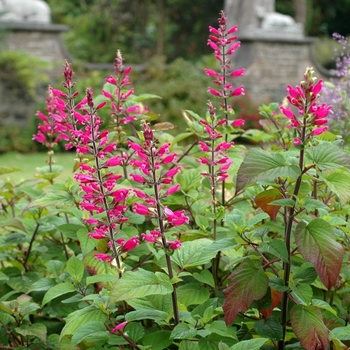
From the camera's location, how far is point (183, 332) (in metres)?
→ 1.72

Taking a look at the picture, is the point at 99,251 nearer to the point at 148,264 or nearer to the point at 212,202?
the point at 148,264

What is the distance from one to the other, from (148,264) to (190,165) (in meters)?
0.56

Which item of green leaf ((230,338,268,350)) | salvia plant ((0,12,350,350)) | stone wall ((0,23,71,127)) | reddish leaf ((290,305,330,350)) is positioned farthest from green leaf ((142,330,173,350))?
stone wall ((0,23,71,127))

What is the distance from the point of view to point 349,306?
6.97 ft

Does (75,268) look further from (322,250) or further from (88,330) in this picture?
(322,250)

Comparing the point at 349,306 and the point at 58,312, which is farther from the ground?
the point at 349,306

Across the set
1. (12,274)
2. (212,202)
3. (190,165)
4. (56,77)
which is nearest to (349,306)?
(212,202)

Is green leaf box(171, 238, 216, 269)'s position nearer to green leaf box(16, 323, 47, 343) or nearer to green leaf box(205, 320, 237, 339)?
green leaf box(205, 320, 237, 339)

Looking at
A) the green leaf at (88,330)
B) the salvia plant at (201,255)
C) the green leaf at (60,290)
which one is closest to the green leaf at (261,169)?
the salvia plant at (201,255)

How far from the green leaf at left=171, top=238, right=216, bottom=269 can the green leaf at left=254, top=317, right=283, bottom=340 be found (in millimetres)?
257

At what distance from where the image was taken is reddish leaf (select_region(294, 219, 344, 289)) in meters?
1.69

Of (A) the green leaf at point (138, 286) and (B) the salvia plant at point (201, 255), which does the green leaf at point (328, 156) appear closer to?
(B) the salvia plant at point (201, 255)

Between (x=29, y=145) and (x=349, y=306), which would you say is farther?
(x=29, y=145)

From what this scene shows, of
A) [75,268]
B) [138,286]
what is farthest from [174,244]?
[75,268]
